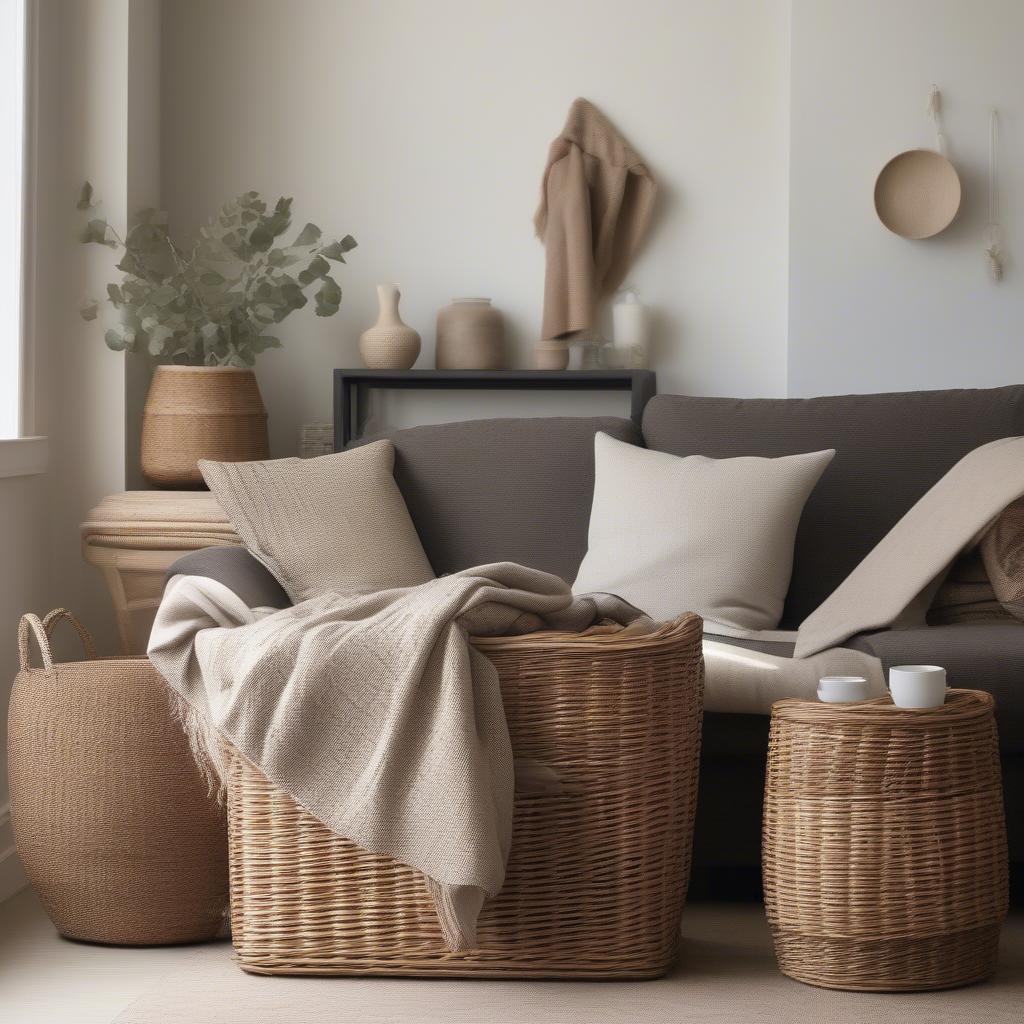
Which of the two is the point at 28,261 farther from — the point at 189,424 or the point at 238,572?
the point at 238,572

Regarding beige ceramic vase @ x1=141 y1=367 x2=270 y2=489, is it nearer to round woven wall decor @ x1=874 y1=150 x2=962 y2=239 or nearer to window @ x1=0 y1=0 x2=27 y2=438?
window @ x1=0 y1=0 x2=27 y2=438

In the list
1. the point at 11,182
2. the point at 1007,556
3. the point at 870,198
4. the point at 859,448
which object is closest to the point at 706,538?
the point at 859,448

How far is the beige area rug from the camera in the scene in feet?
6.17

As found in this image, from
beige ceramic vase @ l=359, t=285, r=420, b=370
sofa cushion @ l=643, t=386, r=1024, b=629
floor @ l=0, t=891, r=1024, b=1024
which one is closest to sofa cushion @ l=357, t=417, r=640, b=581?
sofa cushion @ l=643, t=386, r=1024, b=629

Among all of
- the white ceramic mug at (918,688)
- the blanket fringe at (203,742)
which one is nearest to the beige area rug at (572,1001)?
the blanket fringe at (203,742)

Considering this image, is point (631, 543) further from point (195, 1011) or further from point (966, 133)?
point (966, 133)

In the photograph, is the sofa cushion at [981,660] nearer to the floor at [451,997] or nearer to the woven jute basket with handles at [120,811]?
the floor at [451,997]

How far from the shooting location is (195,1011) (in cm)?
193

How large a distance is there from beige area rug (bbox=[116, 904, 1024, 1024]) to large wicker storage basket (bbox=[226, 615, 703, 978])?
3cm

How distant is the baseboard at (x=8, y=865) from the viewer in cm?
264

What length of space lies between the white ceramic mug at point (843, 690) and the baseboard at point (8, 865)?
1.67m

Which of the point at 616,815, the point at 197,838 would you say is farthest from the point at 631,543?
the point at 197,838

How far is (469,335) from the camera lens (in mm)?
3770

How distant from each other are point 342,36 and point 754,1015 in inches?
123
